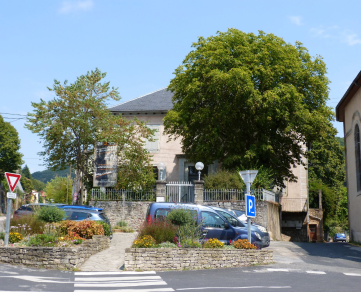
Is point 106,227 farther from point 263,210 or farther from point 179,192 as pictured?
point 263,210

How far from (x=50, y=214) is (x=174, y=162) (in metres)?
20.4

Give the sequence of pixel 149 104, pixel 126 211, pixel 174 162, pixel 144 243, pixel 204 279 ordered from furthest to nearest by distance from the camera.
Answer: pixel 149 104 < pixel 174 162 < pixel 126 211 < pixel 144 243 < pixel 204 279

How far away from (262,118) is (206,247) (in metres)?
14.9

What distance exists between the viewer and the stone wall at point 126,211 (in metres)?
24.9

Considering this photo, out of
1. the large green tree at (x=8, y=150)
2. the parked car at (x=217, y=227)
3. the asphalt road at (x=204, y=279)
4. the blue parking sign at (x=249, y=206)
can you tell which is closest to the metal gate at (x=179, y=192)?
the parked car at (x=217, y=227)

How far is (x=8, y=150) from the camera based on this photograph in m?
57.0

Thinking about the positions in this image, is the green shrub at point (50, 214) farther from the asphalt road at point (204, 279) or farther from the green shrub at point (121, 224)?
the green shrub at point (121, 224)

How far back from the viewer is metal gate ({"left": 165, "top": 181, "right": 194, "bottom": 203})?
2503 centimetres

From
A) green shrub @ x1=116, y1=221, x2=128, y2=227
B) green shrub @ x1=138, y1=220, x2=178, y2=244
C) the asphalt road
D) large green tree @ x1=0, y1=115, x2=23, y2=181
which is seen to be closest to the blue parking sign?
the asphalt road

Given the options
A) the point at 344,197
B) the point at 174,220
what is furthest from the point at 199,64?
the point at 344,197

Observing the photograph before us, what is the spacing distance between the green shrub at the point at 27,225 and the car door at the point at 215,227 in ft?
18.7

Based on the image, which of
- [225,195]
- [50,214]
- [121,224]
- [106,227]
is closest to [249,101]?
[225,195]

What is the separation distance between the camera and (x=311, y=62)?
2948cm

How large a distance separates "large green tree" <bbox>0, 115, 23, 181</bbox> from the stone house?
2565 centimetres
